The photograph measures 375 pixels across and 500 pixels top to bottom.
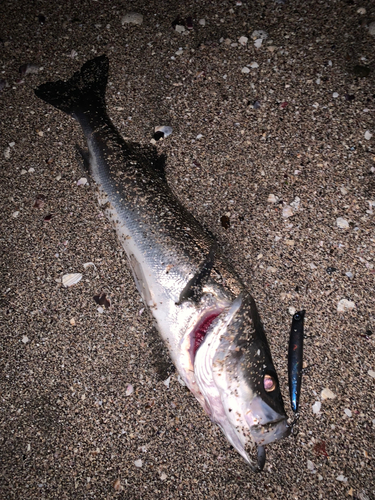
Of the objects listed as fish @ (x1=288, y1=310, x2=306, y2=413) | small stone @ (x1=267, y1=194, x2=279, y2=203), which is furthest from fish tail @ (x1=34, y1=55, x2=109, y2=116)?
fish @ (x1=288, y1=310, x2=306, y2=413)

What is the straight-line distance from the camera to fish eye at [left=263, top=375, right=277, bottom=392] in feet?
6.51

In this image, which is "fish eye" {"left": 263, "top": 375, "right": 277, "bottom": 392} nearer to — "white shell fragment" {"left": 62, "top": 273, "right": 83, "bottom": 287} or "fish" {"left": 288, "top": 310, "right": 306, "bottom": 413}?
"fish" {"left": 288, "top": 310, "right": 306, "bottom": 413}

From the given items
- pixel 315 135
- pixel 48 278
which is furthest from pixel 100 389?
pixel 315 135

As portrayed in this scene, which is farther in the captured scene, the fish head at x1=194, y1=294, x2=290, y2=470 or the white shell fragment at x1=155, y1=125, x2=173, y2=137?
the white shell fragment at x1=155, y1=125, x2=173, y2=137

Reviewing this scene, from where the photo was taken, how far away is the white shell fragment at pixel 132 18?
3072mm

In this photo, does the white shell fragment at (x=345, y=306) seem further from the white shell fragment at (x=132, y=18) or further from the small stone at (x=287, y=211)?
the white shell fragment at (x=132, y=18)

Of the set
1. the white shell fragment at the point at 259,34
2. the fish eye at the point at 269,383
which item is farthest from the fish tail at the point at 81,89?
the fish eye at the point at 269,383

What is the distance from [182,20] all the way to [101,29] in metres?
0.78

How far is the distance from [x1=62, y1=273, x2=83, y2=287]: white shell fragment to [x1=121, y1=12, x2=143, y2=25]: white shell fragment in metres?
2.43

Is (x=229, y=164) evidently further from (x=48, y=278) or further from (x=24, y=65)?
(x=24, y=65)

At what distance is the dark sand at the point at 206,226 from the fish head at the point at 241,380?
0.36 meters

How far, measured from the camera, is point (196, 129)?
2.81 metres

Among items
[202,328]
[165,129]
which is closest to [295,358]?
[202,328]

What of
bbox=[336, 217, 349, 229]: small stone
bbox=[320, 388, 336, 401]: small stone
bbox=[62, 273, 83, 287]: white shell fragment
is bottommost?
bbox=[320, 388, 336, 401]: small stone
